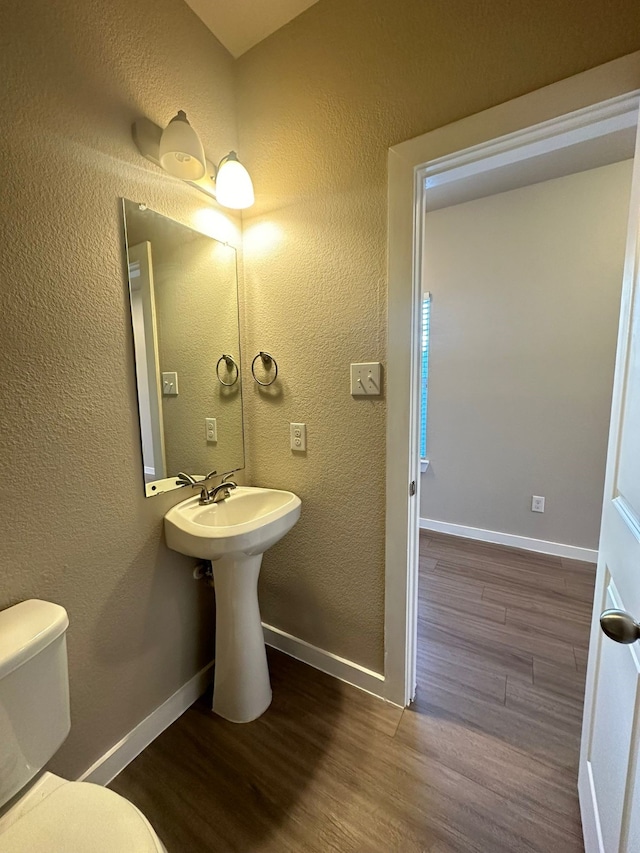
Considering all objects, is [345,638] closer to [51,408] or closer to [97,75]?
[51,408]

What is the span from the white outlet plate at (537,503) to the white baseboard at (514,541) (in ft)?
0.76

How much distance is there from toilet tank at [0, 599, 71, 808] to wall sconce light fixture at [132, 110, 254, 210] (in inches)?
53.0

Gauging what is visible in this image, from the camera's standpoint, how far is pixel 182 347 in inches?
54.3

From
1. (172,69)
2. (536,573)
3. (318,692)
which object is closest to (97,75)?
(172,69)

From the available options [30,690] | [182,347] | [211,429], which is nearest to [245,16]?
[182,347]

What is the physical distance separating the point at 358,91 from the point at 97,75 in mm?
802

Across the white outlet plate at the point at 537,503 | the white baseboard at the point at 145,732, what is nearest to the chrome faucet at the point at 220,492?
the white baseboard at the point at 145,732

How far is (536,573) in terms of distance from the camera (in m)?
2.32

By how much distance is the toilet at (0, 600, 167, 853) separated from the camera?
2.14ft

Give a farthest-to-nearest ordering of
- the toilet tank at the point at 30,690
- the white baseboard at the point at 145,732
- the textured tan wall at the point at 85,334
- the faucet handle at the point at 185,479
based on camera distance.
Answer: the faucet handle at the point at 185,479
the white baseboard at the point at 145,732
the textured tan wall at the point at 85,334
the toilet tank at the point at 30,690

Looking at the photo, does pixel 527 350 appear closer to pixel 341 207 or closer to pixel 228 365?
pixel 341 207

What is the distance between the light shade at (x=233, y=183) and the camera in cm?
123

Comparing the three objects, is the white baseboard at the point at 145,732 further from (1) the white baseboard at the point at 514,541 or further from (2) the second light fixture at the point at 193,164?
(1) the white baseboard at the point at 514,541

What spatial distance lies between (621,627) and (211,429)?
140 cm
